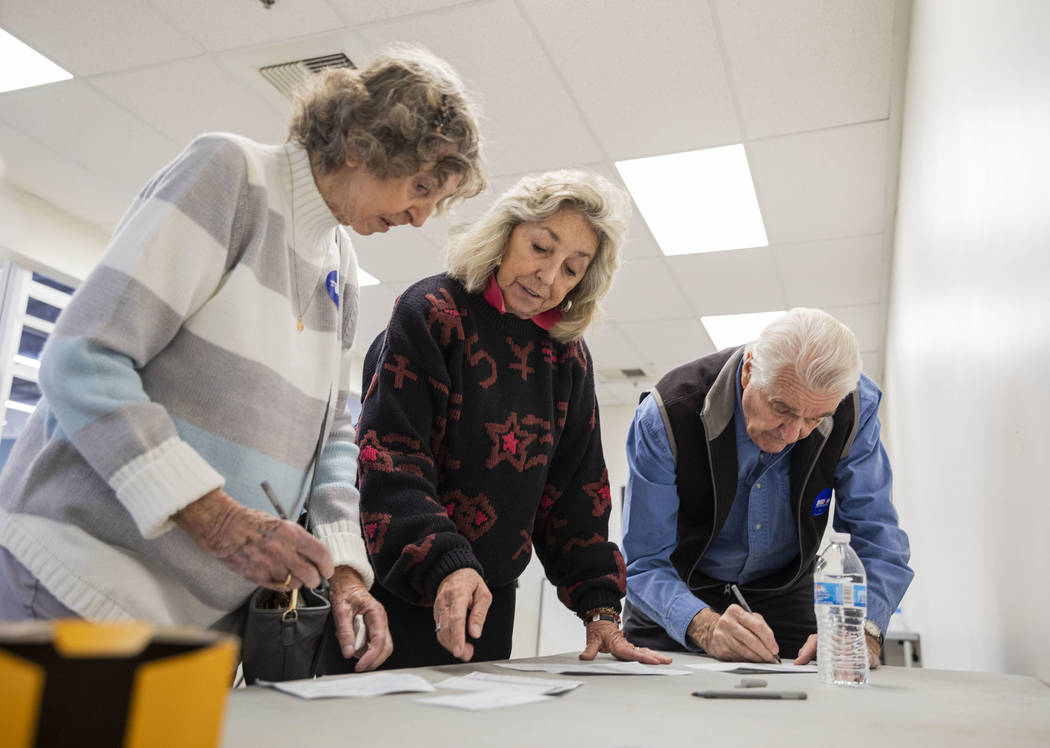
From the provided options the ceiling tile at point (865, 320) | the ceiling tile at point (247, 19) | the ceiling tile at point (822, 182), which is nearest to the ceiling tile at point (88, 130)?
the ceiling tile at point (247, 19)

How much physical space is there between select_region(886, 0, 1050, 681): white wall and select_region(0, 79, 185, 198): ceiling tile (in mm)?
3117

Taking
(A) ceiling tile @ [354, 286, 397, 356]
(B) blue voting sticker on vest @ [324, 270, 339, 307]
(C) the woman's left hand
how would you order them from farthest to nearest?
(A) ceiling tile @ [354, 286, 397, 356]
(C) the woman's left hand
(B) blue voting sticker on vest @ [324, 270, 339, 307]

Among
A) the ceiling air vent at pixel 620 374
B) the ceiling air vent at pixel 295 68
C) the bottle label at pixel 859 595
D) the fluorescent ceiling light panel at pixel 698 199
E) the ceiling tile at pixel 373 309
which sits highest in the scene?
the ceiling air vent at pixel 295 68

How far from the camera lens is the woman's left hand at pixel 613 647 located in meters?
1.43

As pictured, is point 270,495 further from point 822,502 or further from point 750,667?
point 822,502

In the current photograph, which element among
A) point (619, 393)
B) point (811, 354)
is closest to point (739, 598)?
point (811, 354)

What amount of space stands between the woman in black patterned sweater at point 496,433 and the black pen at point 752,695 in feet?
1.18

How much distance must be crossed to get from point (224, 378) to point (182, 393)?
2.0 inches

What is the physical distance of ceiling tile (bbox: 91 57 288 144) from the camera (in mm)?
3232

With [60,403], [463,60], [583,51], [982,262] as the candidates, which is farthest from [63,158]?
[982,262]

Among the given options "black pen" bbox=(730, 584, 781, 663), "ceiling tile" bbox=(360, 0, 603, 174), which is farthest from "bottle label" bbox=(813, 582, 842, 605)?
"ceiling tile" bbox=(360, 0, 603, 174)

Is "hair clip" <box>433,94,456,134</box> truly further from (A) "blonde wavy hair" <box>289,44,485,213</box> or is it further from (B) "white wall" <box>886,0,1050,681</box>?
(B) "white wall" <box>886,0,1050,681</box>

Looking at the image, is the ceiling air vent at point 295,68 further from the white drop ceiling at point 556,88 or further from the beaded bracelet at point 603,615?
the beaded bracelet at point 603,615

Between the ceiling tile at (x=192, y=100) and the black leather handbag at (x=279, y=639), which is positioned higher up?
the ceiling tile at (x=192, y=100)
